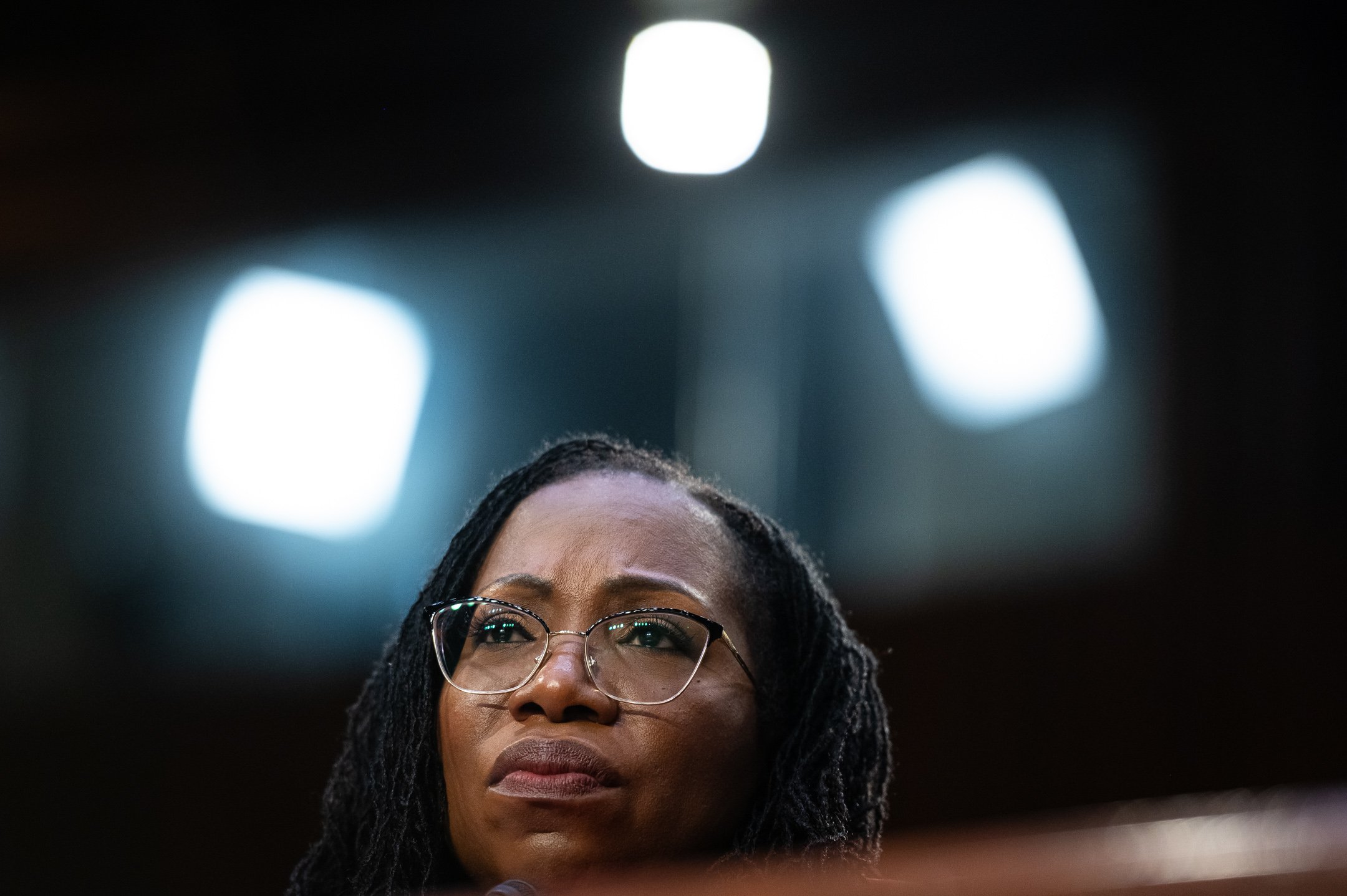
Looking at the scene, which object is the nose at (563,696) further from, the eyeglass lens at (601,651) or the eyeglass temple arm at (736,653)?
the eyeglass temple arm at (736,653)

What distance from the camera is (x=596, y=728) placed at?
3.99 ft

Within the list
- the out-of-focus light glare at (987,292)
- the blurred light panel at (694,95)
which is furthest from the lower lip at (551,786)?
the out-of-focus light glare at (987,292)

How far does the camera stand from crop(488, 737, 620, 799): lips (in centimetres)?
119

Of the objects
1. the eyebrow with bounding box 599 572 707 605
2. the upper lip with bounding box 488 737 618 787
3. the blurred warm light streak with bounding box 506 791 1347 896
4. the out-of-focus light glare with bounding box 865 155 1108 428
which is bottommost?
the upper lip with bounding box 488 737 618 787

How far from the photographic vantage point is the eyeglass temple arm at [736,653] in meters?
1.32

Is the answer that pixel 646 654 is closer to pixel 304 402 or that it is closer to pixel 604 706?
pixel 604 706

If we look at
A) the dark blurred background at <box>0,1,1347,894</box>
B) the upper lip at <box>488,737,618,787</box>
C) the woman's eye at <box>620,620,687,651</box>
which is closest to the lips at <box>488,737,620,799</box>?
the upper lip at <box>488,737,618,787</box>

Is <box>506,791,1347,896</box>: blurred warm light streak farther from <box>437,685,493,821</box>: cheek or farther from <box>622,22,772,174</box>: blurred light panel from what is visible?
<box>622,22,772,174</box>: blurred light panel

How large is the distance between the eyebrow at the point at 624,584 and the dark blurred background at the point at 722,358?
16.4 inches

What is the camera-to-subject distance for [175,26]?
6.65 feet

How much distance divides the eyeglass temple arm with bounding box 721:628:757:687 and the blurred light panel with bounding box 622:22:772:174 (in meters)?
0.96

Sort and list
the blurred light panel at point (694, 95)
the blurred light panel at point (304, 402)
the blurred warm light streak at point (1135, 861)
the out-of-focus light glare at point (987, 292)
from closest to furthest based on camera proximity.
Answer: the blurred warm light streak at point (1135, 861) < the blurred light panel at point (304, 402) < the blurred light panel at point (694, 95) < the out-of-focus light glare at point (987, 292)

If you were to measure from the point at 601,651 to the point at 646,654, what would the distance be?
0.04 meters

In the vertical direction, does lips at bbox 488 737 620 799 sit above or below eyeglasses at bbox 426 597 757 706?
below
